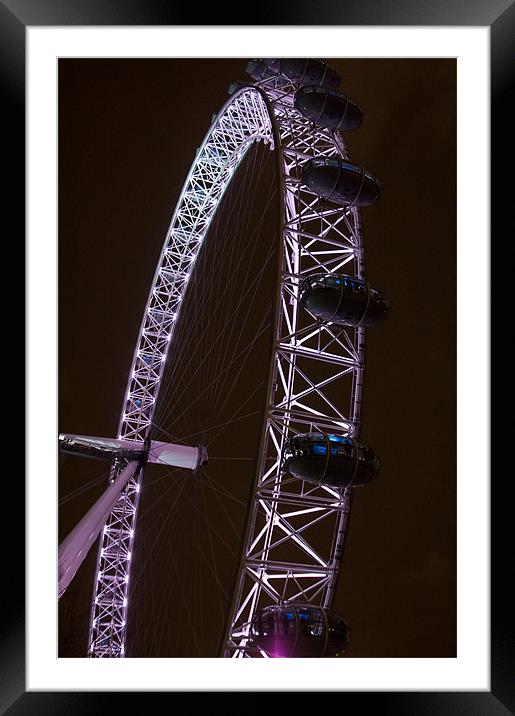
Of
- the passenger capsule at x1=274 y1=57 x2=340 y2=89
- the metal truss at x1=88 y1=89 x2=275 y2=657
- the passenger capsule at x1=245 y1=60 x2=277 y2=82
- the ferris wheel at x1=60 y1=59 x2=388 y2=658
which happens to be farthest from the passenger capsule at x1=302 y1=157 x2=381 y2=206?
the metal truss at x1=88 y1=89 x2=275 y2=657

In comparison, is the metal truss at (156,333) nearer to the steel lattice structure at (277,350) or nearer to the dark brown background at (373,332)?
the steel lattice structure at (277,350)

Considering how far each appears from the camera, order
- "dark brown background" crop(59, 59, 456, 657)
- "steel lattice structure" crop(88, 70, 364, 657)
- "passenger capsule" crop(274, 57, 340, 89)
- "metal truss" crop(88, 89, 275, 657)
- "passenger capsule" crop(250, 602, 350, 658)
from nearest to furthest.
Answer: "passenger capsule" crop(250, 602, 350, 658)
"steel lattice structure" crop(88, 70, 364, 657)
"dark brown background" crop(59, 59, 456, 657)
"passenger capsule" crop(274, 57, 340, 89)
"metal truss" crop(88, 89, 275, 657)

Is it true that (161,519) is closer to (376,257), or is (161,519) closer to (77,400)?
(77,400)

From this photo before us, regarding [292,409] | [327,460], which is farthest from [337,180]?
[327,460]

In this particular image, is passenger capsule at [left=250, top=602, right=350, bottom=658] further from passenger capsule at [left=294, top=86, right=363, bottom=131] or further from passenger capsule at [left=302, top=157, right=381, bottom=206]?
passenger capsule at [left=294, top=86, right=363, bottom=131]
